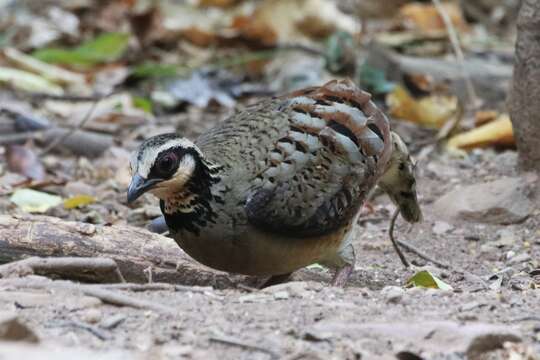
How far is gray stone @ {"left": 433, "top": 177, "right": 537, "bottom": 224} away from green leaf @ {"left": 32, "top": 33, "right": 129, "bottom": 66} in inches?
208

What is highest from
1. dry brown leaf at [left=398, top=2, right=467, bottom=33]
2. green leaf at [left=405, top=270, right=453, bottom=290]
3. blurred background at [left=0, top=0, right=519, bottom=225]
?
green leaf at [left=405, top=270, right=453, bottom=290]

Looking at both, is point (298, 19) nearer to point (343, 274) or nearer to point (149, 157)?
point (343, 274)

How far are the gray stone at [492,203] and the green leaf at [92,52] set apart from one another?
17.4 feet

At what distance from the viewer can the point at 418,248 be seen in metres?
6.69

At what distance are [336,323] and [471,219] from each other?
3240 mm

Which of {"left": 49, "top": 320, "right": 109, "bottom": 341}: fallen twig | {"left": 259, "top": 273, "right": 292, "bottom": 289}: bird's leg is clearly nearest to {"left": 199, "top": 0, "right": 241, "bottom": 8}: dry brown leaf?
{"left": 259, "top": 273, "right": 292, "bottom": 289}: bird's leg

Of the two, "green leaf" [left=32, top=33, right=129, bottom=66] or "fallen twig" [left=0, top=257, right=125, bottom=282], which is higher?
"fallen twig" [left=0, top=257, right=125, bottom=282]

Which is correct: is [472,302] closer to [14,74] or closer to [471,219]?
[471,219]

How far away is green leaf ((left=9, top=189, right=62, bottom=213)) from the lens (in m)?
6.92

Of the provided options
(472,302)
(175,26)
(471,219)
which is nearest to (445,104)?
(471,219)

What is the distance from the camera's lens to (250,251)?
16.7 feet

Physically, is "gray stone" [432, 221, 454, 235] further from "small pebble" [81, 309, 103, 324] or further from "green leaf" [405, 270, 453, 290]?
"small pebble" [81, 309, 103, 324]

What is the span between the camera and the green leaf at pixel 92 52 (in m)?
11.3

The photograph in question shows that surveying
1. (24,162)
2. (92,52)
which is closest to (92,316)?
(24,162)
